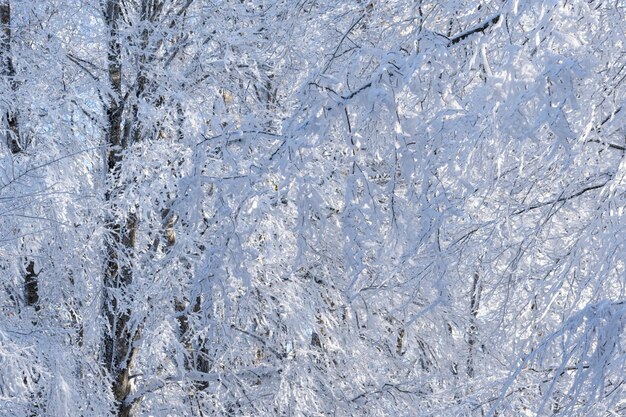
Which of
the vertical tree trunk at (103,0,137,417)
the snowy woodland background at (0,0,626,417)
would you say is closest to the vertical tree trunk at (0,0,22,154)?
the snowy woodland background at (0,0,626,417)

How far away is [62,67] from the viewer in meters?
7.26

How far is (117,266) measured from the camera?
292 inches

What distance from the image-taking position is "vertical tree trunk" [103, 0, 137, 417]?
23.5ft

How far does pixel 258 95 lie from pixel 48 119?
2.47 m

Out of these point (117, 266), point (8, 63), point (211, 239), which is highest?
point (8, 63)

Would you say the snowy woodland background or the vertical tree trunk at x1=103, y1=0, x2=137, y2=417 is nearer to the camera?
the snowy woodland background

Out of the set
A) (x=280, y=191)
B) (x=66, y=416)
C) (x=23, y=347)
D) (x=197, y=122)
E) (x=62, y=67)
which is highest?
(x=62, y=67)

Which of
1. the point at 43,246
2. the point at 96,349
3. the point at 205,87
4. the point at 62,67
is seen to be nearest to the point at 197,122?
the point at 205,87

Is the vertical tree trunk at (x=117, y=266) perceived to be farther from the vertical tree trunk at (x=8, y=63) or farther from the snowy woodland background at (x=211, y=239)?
the vertical tree trunk at (x=8, y=63)

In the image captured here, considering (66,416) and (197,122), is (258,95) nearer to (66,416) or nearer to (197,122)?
(197,122)

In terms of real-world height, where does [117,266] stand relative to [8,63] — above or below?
below

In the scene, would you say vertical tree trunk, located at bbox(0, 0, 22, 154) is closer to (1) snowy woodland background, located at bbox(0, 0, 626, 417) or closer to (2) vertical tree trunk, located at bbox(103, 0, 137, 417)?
(1) snowy woodland background, located at bbox(0, 0, 626, 417)

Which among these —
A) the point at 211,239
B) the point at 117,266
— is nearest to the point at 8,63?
the point at 117,266

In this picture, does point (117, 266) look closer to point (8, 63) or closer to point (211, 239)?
point (8, 63)
